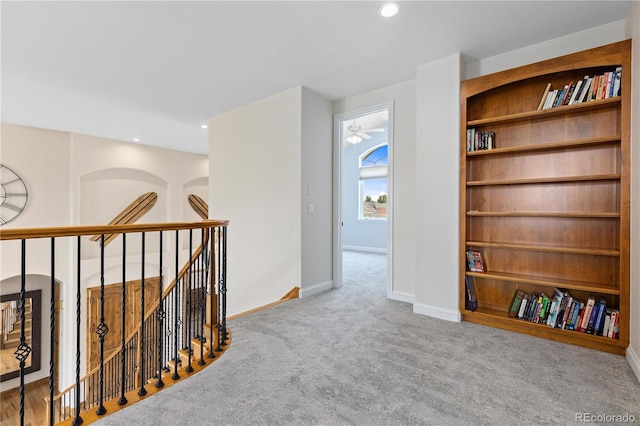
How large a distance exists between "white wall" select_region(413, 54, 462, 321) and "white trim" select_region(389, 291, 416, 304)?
32 cm

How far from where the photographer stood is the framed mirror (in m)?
5.31

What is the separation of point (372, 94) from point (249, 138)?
5.63 feet

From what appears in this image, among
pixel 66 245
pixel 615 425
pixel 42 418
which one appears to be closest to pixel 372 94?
pixel 615 425

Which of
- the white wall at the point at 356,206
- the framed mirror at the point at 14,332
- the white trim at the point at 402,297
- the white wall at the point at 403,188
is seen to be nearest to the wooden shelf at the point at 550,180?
the white wall at the point at 403,188

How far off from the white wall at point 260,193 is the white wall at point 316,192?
0.09 m

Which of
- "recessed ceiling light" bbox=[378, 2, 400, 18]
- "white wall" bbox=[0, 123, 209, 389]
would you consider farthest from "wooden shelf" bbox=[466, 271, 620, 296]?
"white wall" bbox=[0, 123, 209, 389]

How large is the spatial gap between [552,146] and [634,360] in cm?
153

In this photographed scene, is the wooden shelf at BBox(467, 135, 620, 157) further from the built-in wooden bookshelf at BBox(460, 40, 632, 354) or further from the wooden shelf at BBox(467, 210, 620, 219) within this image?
the wooden shelf at BBox(467, 210, 620, 219)

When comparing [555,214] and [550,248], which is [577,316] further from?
[555,214]

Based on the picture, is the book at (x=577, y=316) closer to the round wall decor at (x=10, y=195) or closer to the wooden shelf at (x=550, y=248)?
the wooden shelf at (x=550, y=248)

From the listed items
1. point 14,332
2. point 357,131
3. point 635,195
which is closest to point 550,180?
point 635,195

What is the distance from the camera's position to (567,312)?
7.66ft

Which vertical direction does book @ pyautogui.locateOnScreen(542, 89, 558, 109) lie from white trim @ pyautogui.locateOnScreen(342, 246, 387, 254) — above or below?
above

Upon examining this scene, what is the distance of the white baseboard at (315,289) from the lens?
3.46 meters
